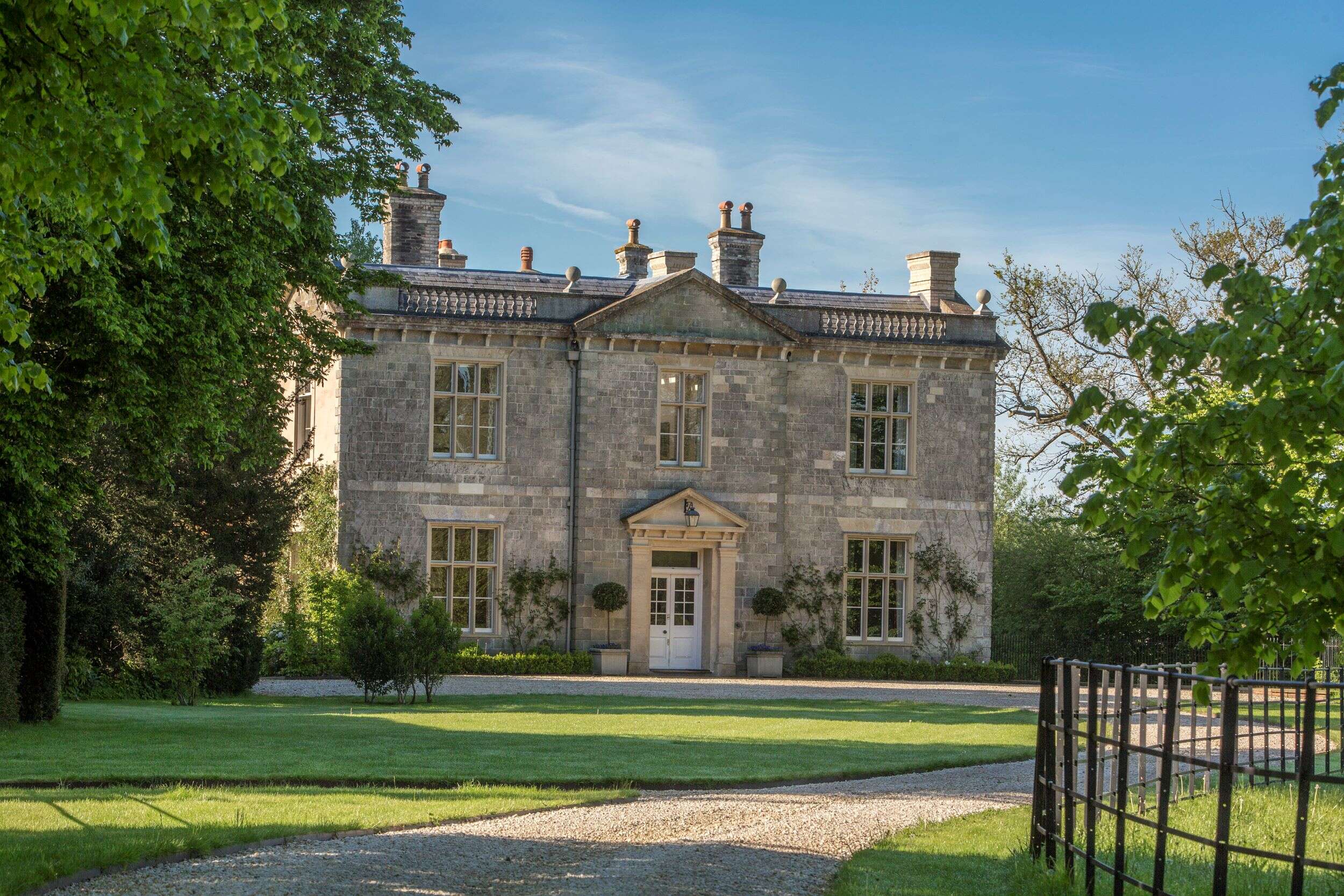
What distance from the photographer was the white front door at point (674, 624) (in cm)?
2823

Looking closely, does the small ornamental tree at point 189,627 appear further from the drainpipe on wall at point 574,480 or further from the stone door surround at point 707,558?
the stone door surround at point 707,558

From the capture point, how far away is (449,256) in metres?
33.2

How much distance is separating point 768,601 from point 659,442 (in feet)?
Result: 12.1

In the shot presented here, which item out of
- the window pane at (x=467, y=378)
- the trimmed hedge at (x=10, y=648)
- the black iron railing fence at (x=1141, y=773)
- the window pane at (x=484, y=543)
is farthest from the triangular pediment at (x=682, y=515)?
the black iron railing fence at (x=1141, y=773)

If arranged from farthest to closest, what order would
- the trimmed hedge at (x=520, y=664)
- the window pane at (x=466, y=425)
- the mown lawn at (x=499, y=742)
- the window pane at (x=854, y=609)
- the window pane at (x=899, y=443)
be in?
the window pane at (x=899, y=443) → the window pane at (x=854, y=609) → the window pane at (x=466, y=425) → the trimmed hedge at (x=520, y=664) → the mown lawn at (x=499, y=742)

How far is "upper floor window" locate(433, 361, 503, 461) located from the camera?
27.5 meters

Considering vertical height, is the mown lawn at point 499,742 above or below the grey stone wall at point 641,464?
below

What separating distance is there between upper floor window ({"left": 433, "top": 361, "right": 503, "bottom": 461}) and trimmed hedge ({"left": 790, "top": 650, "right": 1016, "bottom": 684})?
23.6 feet

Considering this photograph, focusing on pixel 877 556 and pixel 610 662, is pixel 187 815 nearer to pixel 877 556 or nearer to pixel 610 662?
pixel 610 662

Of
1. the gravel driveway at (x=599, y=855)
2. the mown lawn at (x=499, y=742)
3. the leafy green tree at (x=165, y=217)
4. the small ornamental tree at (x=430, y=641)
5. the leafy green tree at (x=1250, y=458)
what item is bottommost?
the mown lawn at (x=499, y=742)

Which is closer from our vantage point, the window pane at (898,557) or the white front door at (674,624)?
the white front door at (674,624)

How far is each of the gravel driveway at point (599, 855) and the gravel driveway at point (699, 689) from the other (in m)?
11.2

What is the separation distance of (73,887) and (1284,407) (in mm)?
6112

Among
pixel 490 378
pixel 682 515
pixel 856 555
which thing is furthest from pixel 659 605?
pixel 490 378
